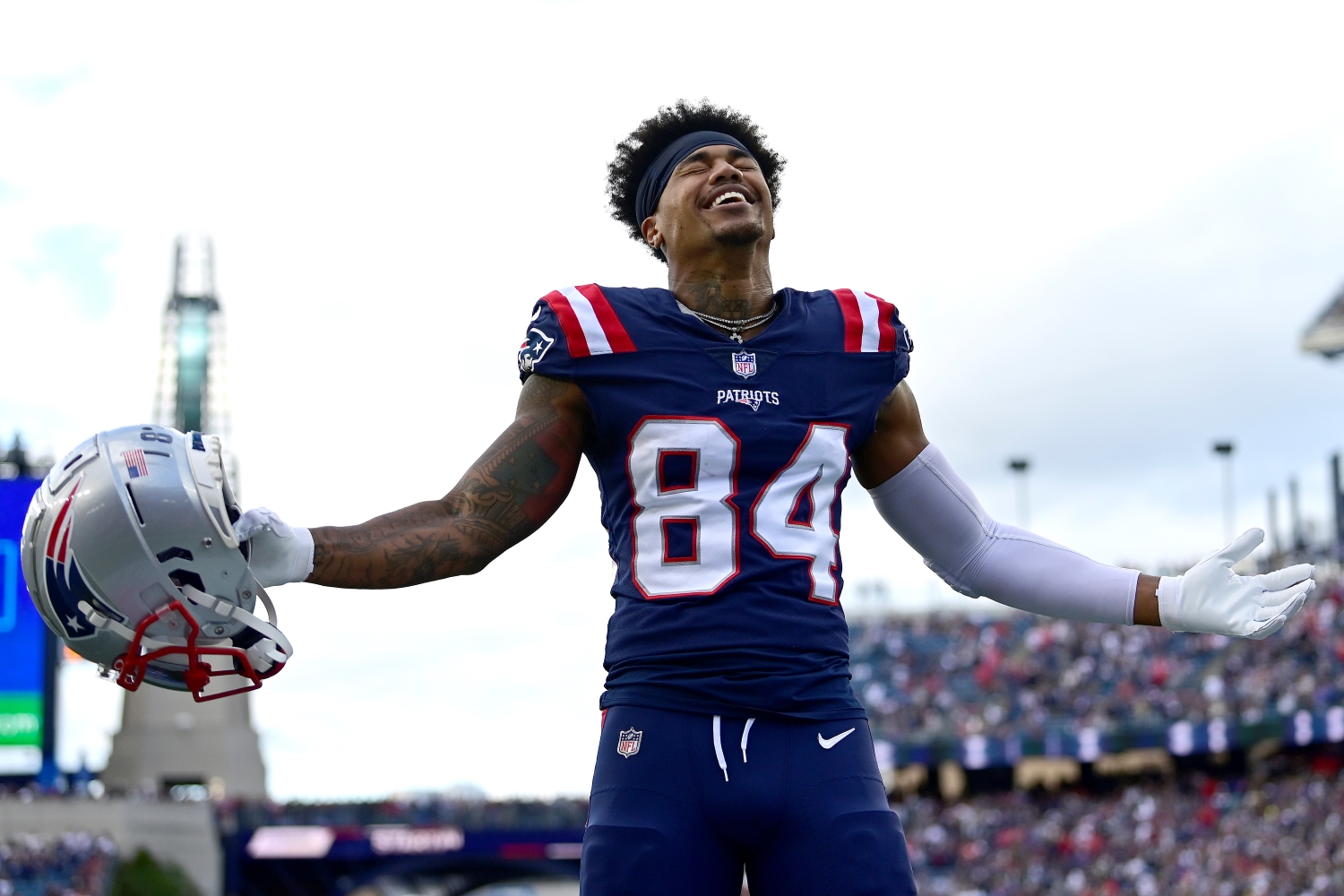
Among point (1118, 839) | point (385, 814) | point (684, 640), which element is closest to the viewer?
point (684, 640)

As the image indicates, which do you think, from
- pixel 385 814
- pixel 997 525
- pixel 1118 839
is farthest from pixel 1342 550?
pixel 997 525

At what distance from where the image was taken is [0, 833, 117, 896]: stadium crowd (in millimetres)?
25516

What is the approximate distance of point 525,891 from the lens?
46.4 metres

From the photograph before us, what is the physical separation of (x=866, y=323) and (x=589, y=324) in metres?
0.67

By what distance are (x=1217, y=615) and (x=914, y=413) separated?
835 millimetres

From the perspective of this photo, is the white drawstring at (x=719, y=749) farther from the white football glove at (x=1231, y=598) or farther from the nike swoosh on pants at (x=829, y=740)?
the white football glove at (x=1231, y=598)

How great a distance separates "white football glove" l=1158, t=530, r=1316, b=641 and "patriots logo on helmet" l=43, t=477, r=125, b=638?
89.3 inches

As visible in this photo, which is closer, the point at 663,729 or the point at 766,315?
the point at 663,729

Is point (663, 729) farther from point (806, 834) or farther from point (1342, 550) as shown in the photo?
point (1342, 550)

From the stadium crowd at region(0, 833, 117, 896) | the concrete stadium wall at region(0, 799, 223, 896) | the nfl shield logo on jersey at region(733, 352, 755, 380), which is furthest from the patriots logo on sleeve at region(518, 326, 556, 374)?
the concrete stadium wall at region(0, 799, 223, 896)

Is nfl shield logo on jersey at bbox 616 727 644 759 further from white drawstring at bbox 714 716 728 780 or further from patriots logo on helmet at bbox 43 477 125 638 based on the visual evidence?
patriots logo on helmet at bbox 43 477 125 638

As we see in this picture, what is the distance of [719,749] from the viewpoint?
299 centimetres

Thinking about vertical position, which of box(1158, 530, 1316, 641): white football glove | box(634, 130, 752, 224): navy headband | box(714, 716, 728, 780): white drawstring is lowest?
box(714, 716, 728, 780): white drawstring

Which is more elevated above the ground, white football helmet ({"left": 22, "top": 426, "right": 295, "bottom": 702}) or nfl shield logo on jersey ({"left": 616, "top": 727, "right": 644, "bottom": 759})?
white football helmet ({"left": 22, "top": 426, "right": 295, "bottom": 702})
